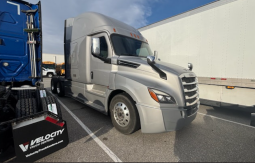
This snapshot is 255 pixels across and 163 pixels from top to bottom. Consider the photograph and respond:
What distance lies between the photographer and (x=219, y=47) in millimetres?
4309

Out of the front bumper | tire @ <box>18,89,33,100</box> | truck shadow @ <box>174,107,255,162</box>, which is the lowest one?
truck shadow @ <box>174,107,255,162</box>

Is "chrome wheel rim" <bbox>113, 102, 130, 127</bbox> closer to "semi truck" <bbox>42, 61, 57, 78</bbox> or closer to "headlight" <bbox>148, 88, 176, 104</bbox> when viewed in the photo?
"headlight" <bbox>148, 88, 176, 104</bbox>

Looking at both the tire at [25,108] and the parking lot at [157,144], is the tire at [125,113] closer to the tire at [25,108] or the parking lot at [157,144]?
the parking lot at [157,144]

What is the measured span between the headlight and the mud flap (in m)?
1.69

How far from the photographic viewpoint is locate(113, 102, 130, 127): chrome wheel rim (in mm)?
2855

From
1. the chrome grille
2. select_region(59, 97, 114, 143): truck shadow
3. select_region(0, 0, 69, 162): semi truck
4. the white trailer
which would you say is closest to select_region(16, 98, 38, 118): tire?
select_region(0, 0, 69, 162): semi truck

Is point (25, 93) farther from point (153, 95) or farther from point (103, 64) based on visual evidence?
point (153, 95)

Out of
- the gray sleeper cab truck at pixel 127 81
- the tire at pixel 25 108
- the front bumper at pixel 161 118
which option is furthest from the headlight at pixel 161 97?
the tire at pixel 25 108

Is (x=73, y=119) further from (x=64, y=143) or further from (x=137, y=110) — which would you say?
(x=137, y=110)

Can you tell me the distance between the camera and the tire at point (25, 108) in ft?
7.20

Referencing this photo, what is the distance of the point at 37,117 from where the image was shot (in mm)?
1925

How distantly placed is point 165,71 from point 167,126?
1129 mm

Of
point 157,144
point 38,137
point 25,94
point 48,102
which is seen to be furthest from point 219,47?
point 25,94

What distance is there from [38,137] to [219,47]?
5.53m
